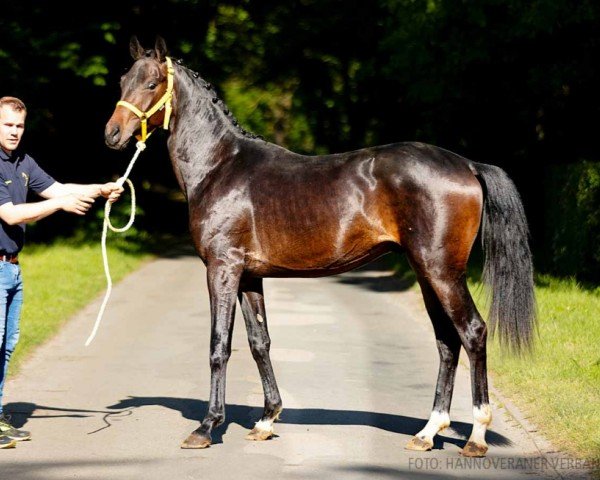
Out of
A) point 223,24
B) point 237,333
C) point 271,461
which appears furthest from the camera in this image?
point 223,24

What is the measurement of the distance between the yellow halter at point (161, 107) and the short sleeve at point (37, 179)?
0.77 metres

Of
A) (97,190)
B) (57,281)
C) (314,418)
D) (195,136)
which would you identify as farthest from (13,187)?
(57,281)

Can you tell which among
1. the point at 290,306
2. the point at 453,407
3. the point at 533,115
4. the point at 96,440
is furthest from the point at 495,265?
the point at 533,115

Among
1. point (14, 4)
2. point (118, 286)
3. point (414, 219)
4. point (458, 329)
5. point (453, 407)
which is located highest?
point (14, 4)

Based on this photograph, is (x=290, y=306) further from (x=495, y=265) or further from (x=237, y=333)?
(x=495, y=265)

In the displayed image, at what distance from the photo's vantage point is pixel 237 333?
41.4ft

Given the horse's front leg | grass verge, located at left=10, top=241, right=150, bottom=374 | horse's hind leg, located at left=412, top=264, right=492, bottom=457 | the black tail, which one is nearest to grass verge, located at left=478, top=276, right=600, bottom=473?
the black tail

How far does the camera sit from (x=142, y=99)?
7.73 metres

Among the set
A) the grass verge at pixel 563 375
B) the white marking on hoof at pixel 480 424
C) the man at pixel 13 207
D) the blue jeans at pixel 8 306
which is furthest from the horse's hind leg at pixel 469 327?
the blue jeans at pixel 8 306

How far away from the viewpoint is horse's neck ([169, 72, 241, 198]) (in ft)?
25.8

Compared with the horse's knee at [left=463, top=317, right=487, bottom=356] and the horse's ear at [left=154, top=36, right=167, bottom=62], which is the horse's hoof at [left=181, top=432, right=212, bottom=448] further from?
the horse's ear at [left=154, top=36, right=167, bottom=62]

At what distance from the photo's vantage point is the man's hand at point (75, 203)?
7.36 meters

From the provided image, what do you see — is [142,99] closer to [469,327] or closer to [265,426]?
[265,426]

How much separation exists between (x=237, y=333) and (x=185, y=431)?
15.9 feet
